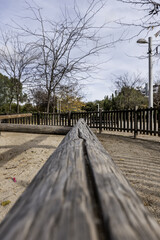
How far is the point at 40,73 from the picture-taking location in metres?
9.08

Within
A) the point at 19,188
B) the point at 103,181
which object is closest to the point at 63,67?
the point at 19,188

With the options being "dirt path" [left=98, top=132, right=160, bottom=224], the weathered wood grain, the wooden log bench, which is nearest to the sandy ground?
"dirt path" [left=98, top=132, right=160, bottom=224]

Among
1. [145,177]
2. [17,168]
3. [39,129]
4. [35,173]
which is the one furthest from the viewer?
[39,129]

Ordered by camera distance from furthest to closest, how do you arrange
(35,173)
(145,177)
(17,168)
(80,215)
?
(17,168) < (35,173) < (145,177) < (80,215)

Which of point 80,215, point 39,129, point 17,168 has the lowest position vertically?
point 17,168

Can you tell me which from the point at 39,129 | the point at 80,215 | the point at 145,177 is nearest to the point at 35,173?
the point at 39,129

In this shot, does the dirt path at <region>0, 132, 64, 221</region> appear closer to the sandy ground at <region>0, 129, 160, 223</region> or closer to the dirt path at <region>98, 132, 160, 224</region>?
the sandy ground at <region>0, 129, 160, 223</region>

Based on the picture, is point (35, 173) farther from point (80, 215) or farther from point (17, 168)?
point (80, 215)

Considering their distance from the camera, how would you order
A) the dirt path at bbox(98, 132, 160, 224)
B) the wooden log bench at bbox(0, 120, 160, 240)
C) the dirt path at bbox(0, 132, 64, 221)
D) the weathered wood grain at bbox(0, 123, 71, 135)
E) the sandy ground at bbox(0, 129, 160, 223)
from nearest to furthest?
the wooden log bench at bbox(0, 120, 160, 240) → the dirt path at bbox(98, 132, 160, 224) → the sandy ground at bbox(0, 129, 160, 223) → the dirt path at bbox(0, 132, 64, 221) → the weathered wood grain at bbox(0, 123, 71, 135)

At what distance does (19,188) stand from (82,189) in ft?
7.16

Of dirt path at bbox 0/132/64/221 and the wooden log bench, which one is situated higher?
the wooden log bench

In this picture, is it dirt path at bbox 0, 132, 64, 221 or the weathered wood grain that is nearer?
dirt path at bbox 0, 132, 64, 221

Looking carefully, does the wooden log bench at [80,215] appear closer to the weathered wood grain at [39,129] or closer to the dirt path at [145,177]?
the dirt path at [145,177]

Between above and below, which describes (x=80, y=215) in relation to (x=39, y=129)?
above
